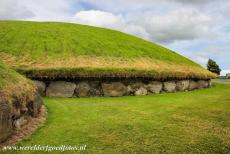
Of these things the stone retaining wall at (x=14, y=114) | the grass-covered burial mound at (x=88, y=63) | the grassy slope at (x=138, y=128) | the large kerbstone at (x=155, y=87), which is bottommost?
the grassy slope at (x=138, y=128)

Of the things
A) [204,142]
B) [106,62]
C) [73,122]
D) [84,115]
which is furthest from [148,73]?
[204,142]

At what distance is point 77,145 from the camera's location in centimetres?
698

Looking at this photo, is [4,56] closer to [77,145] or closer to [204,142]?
[77,145]

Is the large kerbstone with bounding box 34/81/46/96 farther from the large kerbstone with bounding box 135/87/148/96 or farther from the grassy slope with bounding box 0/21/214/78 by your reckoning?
the large kerbstone with bounding box 135/87/148/96

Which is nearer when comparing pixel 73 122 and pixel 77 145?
pixel 77 145

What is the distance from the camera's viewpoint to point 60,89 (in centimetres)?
1489

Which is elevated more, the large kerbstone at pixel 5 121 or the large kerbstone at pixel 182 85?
the large kerbstone at pixel 182 85

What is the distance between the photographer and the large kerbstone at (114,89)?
15438mm

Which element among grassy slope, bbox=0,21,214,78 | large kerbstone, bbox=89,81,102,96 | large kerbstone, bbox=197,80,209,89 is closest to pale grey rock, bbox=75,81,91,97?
large kerbstone, bbox=89,81,102,96

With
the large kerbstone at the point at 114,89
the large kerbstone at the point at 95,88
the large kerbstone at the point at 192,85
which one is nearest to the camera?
the large kerbstone at the point at 95,88

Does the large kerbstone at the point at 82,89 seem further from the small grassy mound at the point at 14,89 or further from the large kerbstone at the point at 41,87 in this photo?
the small grassy mound at the point at 14,89

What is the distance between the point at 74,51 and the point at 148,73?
4.99 meters

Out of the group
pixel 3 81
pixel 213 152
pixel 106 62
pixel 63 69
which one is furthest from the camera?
pixel 106 62

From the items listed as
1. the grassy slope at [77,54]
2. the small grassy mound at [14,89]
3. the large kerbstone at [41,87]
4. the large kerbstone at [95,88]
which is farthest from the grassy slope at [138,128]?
the grassy slope at [77,54]
